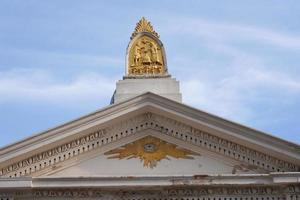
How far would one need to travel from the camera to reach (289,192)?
53.8ft

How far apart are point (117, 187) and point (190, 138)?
228 centimetres

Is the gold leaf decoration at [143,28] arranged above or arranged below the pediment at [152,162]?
above

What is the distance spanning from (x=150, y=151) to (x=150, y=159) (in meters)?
0.26

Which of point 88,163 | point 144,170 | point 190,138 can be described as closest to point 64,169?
point 88,163

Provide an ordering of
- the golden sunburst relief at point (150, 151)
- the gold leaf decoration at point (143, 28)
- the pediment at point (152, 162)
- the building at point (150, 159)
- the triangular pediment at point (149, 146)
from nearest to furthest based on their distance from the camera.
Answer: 1. the building at point (150, 159)
2. the triangular pediment at point (149, 146)
3. the pediment at point (152, 162)
4. the golden sunburst relief at point (150, 151)
5. the gold leaf decoration at point (143, 28)

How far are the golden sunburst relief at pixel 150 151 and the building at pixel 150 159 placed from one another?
24 mm

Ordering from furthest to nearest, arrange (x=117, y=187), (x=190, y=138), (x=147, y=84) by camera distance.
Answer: (x=147, y=84), (x=190, y=138), (x=117, y=187)

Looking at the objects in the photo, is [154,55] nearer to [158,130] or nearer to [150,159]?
[158,130]

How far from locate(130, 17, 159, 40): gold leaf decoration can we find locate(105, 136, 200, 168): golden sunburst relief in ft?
12.2

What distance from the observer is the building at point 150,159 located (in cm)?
1630

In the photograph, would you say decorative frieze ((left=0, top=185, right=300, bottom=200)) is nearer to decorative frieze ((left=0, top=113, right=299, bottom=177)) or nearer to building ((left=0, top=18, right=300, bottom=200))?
building ((left=0, top=18, right=300, bottom=200))

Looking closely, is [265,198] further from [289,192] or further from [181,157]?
[181,157]

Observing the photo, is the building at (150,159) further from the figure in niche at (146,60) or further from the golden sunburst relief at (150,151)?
the figure in niche at (146,60)

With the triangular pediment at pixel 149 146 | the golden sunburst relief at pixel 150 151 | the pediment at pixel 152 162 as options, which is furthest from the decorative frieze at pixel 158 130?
the golden sunburst relief at pixel 150 151
